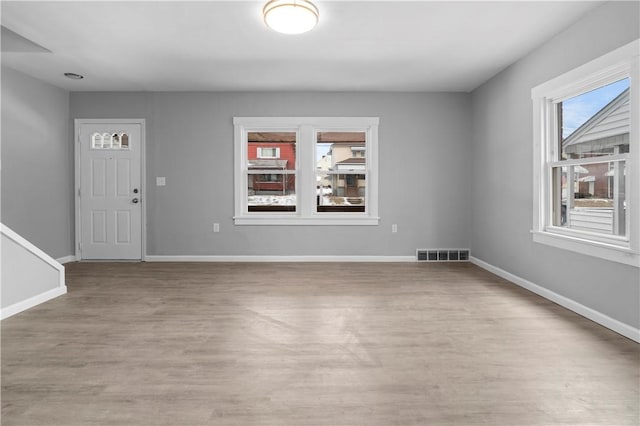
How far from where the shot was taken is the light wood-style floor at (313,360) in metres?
1.65

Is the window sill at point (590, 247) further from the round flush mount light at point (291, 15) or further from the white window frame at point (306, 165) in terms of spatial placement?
the round flush mount light at point (291, 15)

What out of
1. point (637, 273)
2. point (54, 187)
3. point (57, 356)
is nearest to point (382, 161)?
point (637, 273)

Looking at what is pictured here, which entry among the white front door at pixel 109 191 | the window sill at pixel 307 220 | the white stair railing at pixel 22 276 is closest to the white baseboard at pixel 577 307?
the window sill at pixel 307 220

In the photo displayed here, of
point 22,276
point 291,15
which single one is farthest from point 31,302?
point 291,15

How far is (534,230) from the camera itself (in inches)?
144

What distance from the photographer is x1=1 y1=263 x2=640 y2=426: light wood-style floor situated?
1.65m

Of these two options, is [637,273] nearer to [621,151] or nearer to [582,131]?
[621,151]

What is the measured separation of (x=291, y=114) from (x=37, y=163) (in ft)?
11.8

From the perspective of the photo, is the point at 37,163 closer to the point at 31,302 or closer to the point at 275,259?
the point at 31,302

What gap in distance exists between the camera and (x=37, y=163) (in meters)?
4.70

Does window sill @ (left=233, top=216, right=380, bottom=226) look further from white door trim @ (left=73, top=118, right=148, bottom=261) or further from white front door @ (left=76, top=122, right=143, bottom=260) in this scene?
white front door @ (left=76, top=122, right=143, bottom=260)

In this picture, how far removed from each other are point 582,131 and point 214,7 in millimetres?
3441

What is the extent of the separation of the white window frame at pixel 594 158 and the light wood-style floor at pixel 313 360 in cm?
63

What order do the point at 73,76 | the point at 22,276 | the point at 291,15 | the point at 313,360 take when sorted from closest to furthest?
1. the point at 313,360
2. the point at 291,15
3. the point at 22,276
4. the point at 73,76
